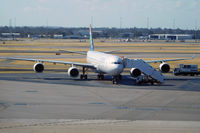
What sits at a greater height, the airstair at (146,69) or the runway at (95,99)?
the airstair at (146,69)

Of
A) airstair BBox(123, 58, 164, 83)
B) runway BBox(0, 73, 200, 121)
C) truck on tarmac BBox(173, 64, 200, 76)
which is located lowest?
runway BBox(0, 73, 200, 121)

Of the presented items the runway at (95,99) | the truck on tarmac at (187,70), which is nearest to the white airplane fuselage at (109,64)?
the runway at (95,99)

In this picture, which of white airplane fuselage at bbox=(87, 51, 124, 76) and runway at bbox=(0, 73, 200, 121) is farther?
white airplane fuselage at bbox=(87, 51, 124, 76)

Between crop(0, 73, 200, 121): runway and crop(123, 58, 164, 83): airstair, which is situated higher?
crop(123, 58, 164, 83): airstair

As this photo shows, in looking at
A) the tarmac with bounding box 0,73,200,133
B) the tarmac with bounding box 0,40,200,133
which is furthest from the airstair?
the tarmac with bounding box 0,73,200,133

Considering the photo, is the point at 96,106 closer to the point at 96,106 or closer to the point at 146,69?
the point at 96,106

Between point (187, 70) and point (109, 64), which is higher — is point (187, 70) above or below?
below

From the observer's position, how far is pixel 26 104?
115 ft

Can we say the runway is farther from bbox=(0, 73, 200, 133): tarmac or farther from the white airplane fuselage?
the white airplane fuselage

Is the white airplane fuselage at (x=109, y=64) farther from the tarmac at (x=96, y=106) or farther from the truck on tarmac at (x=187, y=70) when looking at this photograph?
the truck on tarmac at (x=187, y=70)

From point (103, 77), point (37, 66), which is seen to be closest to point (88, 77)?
point (103, 77)

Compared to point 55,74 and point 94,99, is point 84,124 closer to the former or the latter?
point 94,99

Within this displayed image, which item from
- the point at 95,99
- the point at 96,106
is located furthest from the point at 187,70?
the point at 96,106

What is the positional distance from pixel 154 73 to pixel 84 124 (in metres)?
25.4
